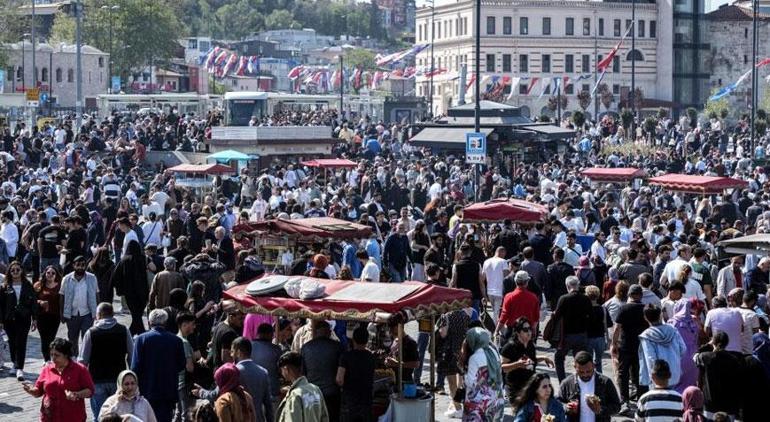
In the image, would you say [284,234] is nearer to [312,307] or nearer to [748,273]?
[748,273]

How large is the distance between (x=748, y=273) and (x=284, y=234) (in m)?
6.32

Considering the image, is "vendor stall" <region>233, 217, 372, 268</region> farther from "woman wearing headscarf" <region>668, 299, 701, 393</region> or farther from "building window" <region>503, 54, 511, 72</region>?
"building window" <region>503, 54, 511, 72</region>

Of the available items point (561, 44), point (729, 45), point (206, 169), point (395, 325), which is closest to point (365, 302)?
point (395, 325)

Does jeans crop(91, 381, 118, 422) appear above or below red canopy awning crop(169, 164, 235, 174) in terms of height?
below

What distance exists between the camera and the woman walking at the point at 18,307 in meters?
17.7

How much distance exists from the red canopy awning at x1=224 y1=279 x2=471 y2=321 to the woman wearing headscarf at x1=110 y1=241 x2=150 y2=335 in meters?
4.84

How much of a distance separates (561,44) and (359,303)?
98.0 meters

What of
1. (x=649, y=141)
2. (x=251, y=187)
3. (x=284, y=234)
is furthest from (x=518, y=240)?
(x=649, y=141)

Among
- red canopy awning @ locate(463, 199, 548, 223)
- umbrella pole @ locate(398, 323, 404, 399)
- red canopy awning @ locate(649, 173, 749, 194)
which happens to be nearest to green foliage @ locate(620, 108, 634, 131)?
red canopy awning @ locate(649, 173, 749, 194)

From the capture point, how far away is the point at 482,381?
14.2 m

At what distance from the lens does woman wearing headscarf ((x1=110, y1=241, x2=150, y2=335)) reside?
19.2 meters

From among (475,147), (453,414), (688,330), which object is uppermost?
(475,147)

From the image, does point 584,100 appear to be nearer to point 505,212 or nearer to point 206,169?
point 206,169

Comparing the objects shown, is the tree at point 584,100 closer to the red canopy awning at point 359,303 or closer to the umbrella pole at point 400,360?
the red canopy awning at point 359,303
